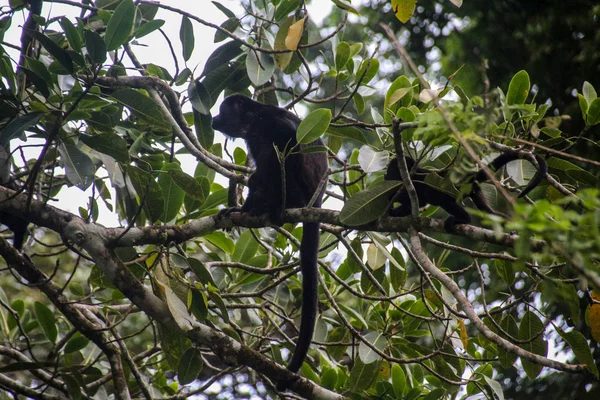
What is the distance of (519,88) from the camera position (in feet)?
11.5

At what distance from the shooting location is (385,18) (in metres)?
10.0

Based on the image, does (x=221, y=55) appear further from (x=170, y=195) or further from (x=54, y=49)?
(x=54, y=49)

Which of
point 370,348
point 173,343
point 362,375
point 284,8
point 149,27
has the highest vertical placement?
point 284,8

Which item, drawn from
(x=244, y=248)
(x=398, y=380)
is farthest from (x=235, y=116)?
(x=398, y=380)

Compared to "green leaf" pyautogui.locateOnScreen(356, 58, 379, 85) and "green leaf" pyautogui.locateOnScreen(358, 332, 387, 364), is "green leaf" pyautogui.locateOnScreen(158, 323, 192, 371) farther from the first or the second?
"green leaf" pyautogui.locateOnScreen(356, 58, 379, 85)

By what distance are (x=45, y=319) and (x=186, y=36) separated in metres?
2.23

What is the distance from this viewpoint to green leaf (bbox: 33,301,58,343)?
4.06 metres

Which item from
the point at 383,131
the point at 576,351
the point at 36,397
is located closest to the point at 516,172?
the point at 383,131

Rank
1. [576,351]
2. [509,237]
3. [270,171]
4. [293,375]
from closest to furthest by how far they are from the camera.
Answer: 1. [509,237]
2. [576,351]
3. [293,375]
4. [270,171]

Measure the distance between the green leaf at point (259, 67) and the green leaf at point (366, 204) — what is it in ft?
4.30

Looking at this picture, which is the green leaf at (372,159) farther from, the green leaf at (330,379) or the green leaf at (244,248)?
the green leaf at (330,379)

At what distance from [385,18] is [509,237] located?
8.13 meters

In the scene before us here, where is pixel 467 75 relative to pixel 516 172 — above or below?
above

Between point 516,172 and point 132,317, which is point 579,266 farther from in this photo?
point 132,317
